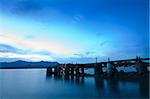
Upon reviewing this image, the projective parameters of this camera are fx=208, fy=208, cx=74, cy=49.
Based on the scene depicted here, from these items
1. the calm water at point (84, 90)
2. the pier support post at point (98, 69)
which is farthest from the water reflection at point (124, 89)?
the pier support post at point (98, 69)

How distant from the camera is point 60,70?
43.8 m

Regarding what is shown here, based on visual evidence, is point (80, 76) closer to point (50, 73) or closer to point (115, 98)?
point (50, 73)

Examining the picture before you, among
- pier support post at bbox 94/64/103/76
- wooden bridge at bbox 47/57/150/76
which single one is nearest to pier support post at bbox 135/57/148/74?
wooden bridge at bbox 47/57/150/76

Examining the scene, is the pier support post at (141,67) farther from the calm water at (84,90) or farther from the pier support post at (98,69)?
the pier support post at (98,69)

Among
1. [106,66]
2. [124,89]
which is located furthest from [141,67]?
[106,66]

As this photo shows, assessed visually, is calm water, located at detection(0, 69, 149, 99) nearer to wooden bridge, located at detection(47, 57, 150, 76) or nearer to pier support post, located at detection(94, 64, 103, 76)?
wooden bridge, located at detection(47, 57, 150, 76)

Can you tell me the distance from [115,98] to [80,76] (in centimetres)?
2282

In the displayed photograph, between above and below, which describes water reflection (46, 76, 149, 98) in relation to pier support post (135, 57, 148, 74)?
below

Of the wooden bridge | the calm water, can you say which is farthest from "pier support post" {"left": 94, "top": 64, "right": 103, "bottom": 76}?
the calm water

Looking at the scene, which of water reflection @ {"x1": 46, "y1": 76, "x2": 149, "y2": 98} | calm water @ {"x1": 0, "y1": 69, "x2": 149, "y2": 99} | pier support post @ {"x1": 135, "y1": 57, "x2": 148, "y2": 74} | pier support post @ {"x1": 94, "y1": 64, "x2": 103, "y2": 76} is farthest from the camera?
pier support post @ {"x1": 94, "y1": 64, "x2": 103, "y2": 76}

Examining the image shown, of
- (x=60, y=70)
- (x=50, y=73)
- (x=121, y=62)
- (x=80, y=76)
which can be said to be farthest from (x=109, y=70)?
(x=50, y=73)

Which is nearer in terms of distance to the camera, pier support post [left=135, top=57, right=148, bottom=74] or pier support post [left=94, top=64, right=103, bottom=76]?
pier support post [left=135, top=57, right=148, bottom=74]

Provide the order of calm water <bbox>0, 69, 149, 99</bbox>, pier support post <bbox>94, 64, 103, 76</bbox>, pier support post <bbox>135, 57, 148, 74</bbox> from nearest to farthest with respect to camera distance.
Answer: calm water <bbox>0, 69, 149, 99</bbox>, pier support post <bbox>135, 57, 148, 74</bbox>, pier support post <bbox>94, 64, 103, 76</bbox>

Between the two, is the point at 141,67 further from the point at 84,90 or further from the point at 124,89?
the point at 84,90
